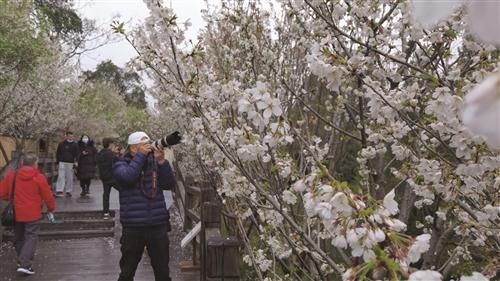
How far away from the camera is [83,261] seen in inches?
332

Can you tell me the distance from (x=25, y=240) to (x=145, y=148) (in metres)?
3.17

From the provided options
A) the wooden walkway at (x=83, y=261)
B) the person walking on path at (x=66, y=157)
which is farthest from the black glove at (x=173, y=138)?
→ the person walking on path at (x=66, y=157)

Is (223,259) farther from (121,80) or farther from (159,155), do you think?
(121,80)

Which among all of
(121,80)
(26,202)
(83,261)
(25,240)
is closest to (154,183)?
(26,202)

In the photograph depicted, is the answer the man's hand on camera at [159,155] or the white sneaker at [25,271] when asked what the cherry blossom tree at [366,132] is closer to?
the man's hand on camera at [159,155]

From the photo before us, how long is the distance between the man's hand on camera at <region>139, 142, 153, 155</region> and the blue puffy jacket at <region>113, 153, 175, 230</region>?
44 mm

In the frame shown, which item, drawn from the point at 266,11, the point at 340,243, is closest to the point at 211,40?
the point at 266,11

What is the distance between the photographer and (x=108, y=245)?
9.63 m

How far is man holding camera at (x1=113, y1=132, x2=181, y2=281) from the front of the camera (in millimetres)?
5023

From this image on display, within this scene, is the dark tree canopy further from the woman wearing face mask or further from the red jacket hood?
the red jacket hood

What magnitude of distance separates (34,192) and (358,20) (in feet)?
17.5

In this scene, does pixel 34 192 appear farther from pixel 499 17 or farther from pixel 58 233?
pixel 499 17

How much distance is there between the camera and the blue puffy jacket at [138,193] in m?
4.99

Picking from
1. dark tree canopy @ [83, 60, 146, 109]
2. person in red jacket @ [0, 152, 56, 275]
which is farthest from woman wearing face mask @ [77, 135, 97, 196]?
dark tree canopy @ [83, 60, 146, 109]
